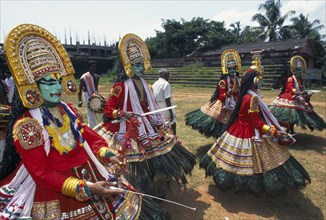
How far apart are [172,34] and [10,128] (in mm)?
43166

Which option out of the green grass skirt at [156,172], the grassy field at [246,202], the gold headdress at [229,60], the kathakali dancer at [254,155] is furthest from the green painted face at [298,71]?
the green grass skirt at [156,172]

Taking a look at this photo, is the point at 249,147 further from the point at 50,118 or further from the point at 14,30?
the point at 14,30

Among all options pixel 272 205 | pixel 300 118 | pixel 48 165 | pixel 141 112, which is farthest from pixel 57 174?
pixel 300 118

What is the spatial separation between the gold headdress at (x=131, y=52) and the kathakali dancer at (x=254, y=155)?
6.17 ft

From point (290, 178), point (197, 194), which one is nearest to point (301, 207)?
point (290, 178)

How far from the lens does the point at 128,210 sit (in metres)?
2.90

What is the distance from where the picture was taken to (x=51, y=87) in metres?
2.74

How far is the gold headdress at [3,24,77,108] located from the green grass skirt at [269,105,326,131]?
753 cm

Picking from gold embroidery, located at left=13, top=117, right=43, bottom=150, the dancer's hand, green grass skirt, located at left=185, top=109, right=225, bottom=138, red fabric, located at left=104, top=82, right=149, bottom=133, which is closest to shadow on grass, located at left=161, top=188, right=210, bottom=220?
red fabric, located at left=104, top=82, right=149, bottom=133

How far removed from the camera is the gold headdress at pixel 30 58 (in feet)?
8.23

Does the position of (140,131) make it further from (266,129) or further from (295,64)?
(295,64)

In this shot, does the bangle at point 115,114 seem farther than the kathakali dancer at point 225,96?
No

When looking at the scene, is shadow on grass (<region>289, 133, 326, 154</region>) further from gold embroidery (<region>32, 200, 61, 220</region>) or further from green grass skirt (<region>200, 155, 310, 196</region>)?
gold embroidery (<region>32, 200, 61, 220</region>)

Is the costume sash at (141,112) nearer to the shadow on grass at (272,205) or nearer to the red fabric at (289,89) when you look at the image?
the shadow on grass at (272,205)
